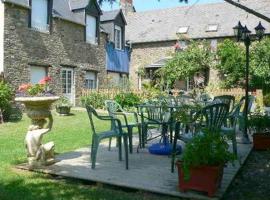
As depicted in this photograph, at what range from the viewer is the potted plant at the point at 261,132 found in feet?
27.5

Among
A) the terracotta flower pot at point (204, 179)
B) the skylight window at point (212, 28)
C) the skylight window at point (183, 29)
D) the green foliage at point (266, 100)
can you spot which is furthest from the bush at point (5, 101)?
the skylight window at point (212, 28)

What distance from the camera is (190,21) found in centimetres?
2914

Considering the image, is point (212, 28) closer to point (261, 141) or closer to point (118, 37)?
point (118, 37)

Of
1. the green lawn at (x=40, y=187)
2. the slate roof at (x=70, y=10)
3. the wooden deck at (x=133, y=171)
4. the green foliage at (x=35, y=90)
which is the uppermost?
the slate roof at (x=70, y=10)

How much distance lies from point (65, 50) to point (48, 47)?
142cm

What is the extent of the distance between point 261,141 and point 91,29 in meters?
16.1

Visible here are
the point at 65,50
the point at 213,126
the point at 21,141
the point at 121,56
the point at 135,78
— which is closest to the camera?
the point at 213,126

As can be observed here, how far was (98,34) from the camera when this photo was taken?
923 inches

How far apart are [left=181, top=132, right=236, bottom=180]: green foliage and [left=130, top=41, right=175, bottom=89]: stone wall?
78.0 ft

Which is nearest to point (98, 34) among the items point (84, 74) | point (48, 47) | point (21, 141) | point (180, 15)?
point (84, 74)

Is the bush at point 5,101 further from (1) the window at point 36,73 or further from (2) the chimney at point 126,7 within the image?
(2) the chimney at point 126,7

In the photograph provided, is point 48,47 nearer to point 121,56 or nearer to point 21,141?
point 121,56

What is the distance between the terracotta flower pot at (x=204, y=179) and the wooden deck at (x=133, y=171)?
0.10 meters

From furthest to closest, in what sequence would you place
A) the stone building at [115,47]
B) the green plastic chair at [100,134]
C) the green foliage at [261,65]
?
the stone building at [115,47], the green foliage at [261,65], the green plastic chair at [100,134]
